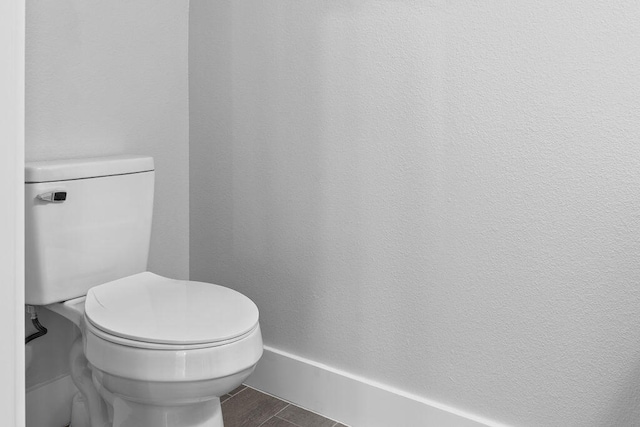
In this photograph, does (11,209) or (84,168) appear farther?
(84,168)

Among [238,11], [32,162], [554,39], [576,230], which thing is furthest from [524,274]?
[32,162]

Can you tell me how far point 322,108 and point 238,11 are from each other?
18.1 inches

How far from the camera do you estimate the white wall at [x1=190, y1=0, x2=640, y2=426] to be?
131 cm

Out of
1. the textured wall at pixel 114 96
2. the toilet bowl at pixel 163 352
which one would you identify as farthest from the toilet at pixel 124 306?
the textured wall at pixel 114 96

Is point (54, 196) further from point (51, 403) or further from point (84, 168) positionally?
point (51, 403)

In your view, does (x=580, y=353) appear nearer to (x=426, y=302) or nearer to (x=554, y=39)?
(x=426, y=302)

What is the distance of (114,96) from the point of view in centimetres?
179

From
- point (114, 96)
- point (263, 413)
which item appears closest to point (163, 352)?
point (263, 413)

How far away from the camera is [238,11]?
1.85 metres

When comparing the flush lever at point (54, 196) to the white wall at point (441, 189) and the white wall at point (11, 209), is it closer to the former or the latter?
the white wall at point (441, 189)

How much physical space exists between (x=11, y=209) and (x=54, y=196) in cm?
78

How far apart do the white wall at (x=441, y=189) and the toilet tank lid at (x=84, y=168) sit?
0.34m

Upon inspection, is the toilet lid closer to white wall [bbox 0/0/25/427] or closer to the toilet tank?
the toilet tank

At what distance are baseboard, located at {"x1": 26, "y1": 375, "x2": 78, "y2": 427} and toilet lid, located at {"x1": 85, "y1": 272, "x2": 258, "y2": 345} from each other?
0.38m
